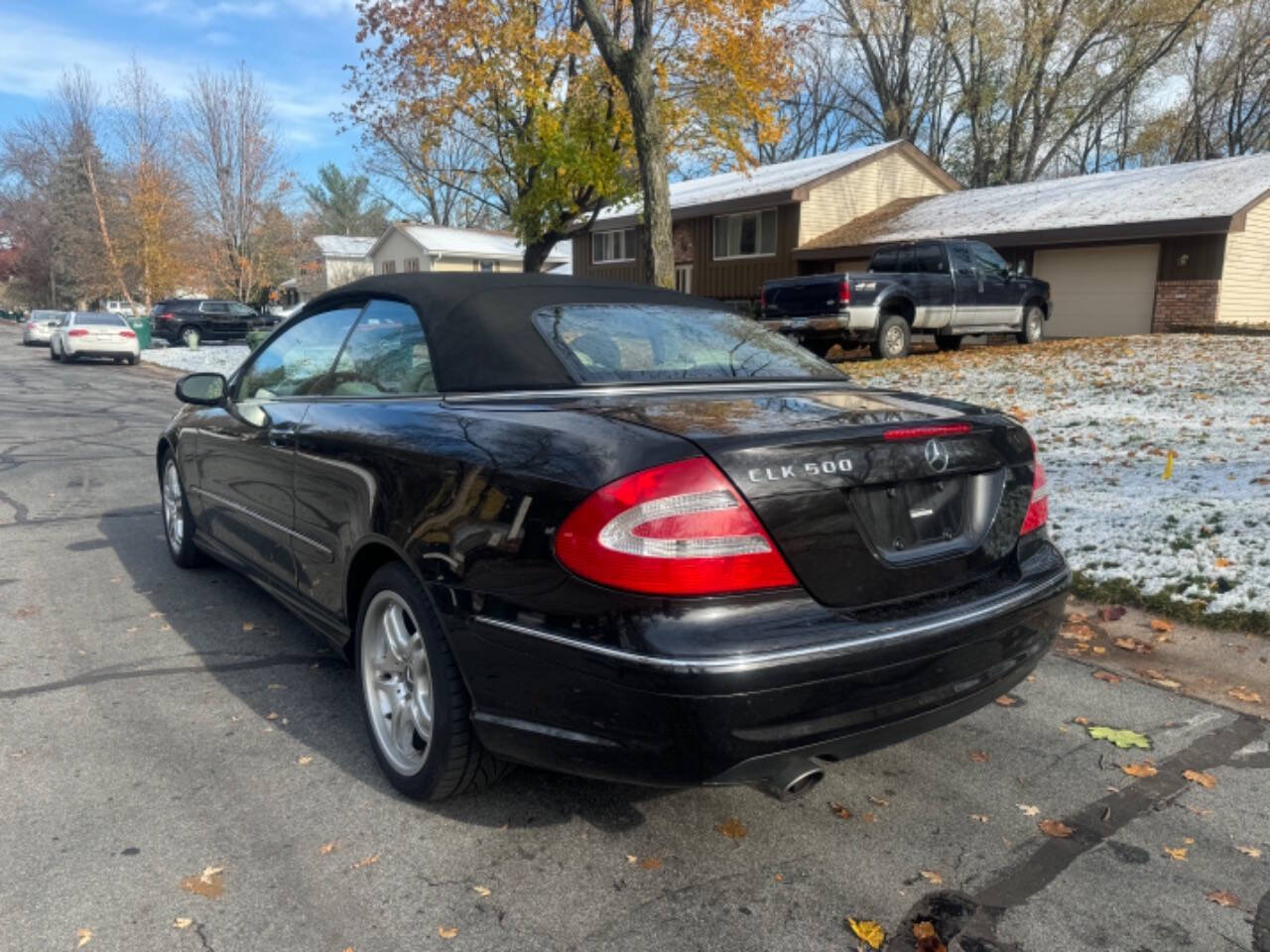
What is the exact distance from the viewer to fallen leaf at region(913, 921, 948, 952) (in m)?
2.19

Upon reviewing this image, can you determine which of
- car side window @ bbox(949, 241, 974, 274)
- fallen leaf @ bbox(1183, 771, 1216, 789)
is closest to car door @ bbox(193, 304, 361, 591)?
fallen leaf @ bbox(1183, 771, 1216, 789)

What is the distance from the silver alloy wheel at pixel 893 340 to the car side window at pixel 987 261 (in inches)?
87.5

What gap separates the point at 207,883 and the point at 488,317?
6.26 ft

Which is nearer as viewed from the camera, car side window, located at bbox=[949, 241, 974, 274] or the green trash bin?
car side window, located at bbox=[949, 241, 974, 274]

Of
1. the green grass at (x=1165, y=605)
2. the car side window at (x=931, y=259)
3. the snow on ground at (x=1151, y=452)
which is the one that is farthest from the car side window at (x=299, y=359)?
the car side window at (x=931, y=259)

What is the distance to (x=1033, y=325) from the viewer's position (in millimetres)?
16359

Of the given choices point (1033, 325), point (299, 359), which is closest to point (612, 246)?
point (1033, 325)

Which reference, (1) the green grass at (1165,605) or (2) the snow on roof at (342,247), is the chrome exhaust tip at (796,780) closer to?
(1) the green grass at (1165,605)

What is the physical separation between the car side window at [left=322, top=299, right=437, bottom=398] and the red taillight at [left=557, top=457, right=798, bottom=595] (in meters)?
1.11

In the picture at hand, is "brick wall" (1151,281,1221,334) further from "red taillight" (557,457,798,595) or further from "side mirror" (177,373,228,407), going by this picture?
"red taillight" (557,457,798,595)

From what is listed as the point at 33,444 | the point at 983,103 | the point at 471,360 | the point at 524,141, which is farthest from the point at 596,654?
the point at 983,103

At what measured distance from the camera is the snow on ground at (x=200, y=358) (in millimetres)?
21231

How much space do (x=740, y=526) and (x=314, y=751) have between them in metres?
1.90

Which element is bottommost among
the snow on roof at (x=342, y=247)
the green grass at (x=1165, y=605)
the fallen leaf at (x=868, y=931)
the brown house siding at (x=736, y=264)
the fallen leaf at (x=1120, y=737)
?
the fallen leaf at (x=1120, y=737)
